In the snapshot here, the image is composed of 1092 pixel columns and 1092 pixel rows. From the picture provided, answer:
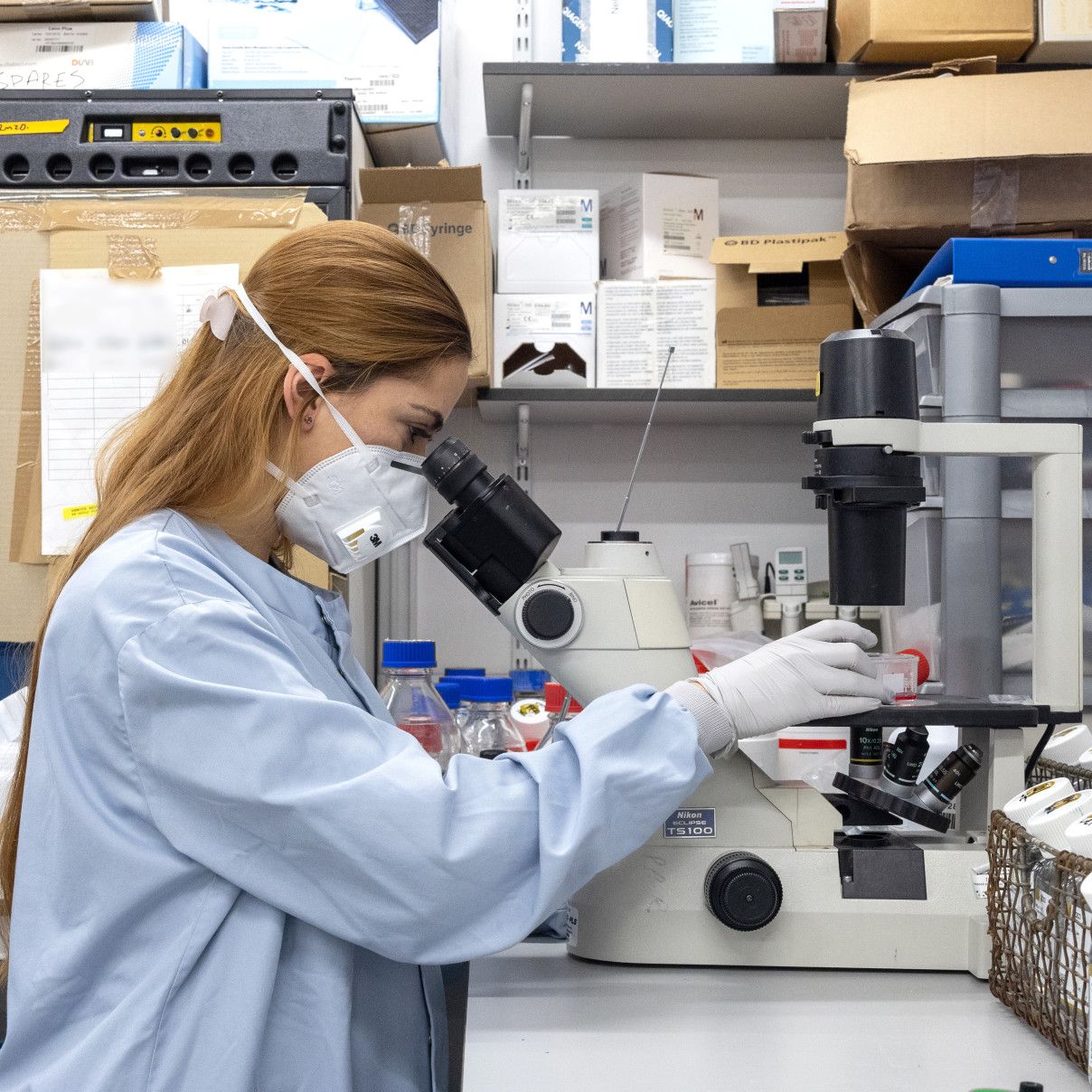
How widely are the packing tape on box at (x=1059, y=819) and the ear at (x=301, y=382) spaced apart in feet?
2.30

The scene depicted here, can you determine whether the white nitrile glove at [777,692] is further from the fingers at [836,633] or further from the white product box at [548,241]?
the white product box at [548,241]

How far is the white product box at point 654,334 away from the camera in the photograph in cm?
187

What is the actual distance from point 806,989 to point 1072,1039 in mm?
231

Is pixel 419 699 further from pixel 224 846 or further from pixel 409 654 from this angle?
pixel 224 846

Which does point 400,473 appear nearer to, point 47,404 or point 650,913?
point 650,913

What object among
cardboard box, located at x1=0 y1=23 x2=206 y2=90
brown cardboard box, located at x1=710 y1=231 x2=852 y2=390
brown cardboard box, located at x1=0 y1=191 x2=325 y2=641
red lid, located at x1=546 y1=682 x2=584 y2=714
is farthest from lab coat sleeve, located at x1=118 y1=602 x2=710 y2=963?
cardboard box, located at x1=0 y1=23 x2=206 y2=90

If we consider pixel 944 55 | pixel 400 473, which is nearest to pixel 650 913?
pixel 400 473

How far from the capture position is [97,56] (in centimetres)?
176

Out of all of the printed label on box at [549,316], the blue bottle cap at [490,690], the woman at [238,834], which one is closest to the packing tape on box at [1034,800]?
the woman at [238,834]

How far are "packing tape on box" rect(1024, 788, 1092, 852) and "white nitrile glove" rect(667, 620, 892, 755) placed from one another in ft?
0.61

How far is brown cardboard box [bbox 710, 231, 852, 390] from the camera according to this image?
1855mm

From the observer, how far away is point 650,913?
0.99 m

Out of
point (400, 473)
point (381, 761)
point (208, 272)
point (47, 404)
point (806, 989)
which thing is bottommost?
point (806, 989)

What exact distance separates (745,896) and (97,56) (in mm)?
1629
